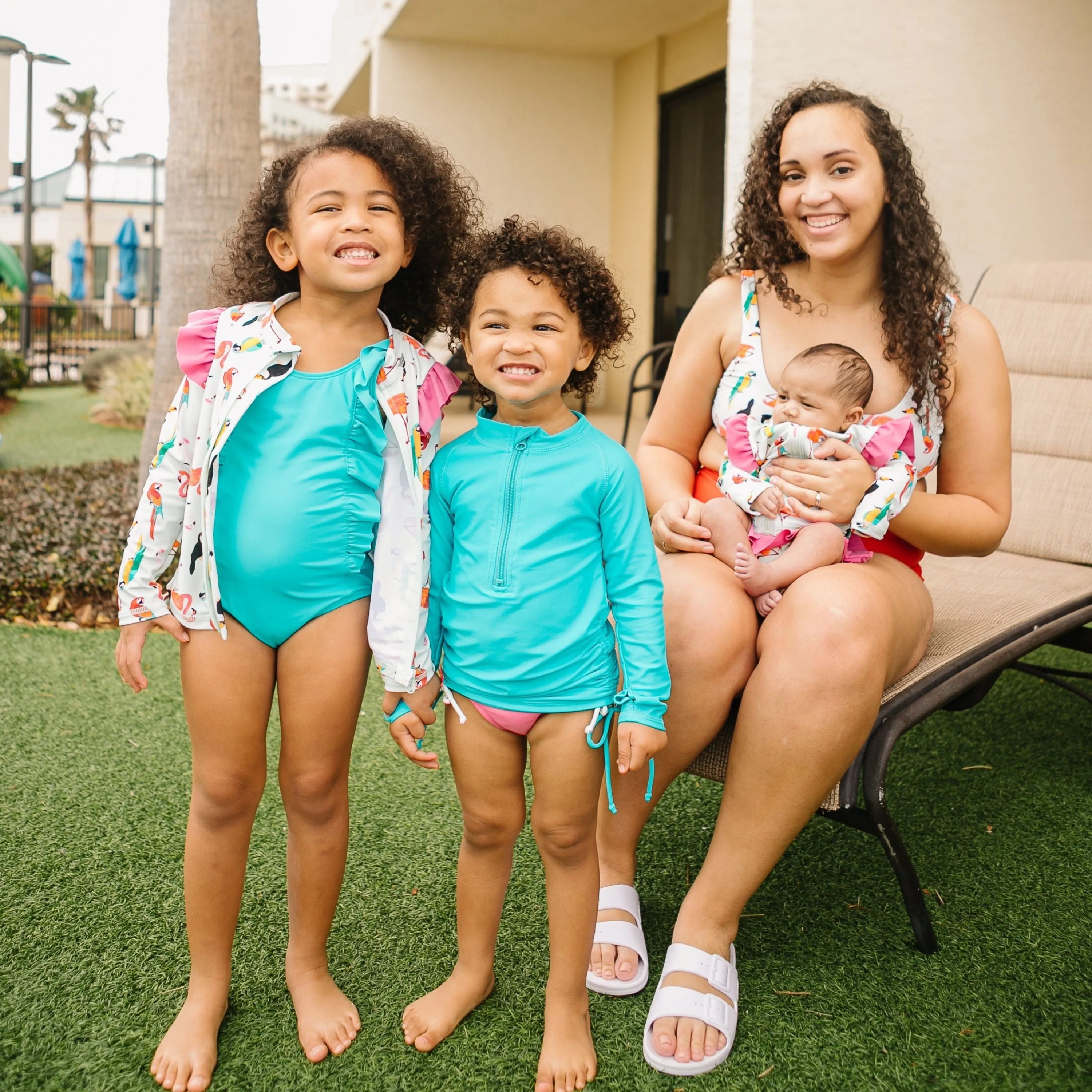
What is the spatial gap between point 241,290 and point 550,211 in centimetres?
850

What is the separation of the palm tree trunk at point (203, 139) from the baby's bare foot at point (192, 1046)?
350 cm

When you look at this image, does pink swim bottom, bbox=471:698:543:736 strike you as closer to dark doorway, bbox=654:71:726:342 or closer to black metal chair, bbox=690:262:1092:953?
black metal chair, bbox=690:262:1092:953

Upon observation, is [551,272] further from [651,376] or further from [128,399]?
[128,399]

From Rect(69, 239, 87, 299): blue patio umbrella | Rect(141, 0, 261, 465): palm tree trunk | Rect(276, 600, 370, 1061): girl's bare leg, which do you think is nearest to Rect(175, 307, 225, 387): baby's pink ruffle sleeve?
Rect(276, 600, 370, 1061): girl's bare leg

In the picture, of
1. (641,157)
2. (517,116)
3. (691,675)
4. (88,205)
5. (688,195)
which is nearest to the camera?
(691,675)

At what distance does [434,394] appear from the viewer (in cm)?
190

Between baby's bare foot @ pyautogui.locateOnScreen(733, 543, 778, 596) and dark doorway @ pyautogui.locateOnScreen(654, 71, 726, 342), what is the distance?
6791mm

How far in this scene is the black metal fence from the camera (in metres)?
17.4

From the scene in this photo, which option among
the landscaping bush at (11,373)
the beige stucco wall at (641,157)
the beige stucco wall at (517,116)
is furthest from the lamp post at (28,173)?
the beige stucco wall at (641,157)

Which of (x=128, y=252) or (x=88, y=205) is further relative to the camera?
(x=88, y=205)

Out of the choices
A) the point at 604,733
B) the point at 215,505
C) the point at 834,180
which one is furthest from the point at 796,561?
the point at 215,505

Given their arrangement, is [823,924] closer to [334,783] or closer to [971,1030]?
[971,1030]

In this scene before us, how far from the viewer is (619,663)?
1.85m

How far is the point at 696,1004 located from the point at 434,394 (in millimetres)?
1187
